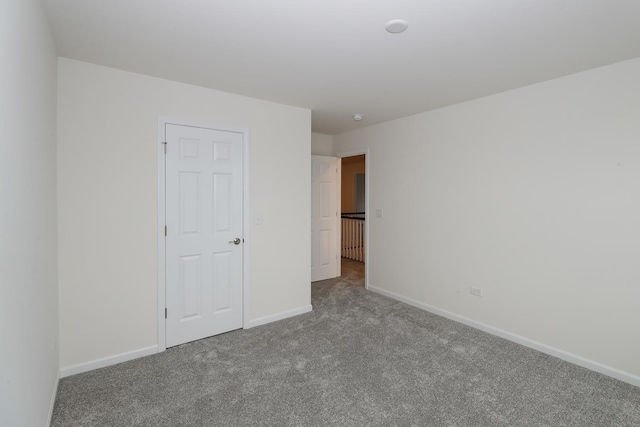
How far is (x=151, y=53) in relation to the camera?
227 cm

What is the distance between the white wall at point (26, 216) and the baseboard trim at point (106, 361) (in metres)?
0.32

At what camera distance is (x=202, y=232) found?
9.89 ft

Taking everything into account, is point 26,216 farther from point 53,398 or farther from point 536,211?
point 536,211

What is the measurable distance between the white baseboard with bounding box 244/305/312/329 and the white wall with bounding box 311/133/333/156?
8.21 feet

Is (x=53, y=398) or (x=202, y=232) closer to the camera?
(x=53, y=398)

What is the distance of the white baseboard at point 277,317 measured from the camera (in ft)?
10.9

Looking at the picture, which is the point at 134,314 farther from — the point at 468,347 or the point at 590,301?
the point at 590,301

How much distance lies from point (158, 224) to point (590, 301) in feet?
12.2

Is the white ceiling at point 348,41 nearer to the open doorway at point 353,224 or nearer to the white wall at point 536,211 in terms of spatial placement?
the white wall at point 536,211

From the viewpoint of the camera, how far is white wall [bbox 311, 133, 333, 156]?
16.7 ft

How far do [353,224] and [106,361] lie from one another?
4.99 meters

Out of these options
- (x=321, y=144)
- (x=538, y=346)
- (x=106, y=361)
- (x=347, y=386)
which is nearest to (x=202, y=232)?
(x=106, y=361)

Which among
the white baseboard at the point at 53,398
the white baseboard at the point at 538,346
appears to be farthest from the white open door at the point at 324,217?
the white baseboard at the point at 53,398

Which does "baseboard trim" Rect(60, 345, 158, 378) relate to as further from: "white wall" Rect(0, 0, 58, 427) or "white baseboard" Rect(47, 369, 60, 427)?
"white wall" Rect(0, 0, 58, 427)
